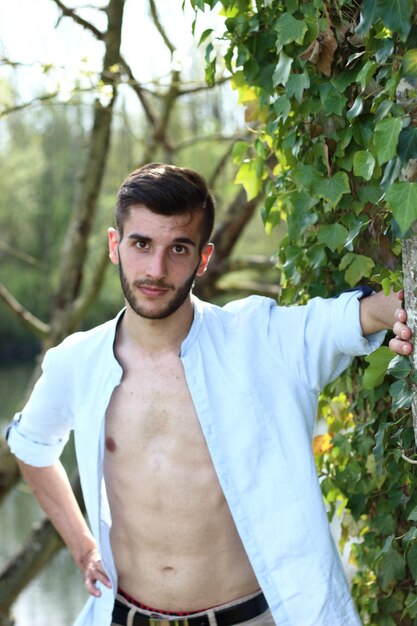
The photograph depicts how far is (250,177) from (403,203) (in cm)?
124


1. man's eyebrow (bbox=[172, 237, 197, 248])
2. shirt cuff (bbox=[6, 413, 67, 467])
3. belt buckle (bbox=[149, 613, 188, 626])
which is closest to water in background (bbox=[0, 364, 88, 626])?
shirt cuff (bbox=[6, 413, 67, 467])

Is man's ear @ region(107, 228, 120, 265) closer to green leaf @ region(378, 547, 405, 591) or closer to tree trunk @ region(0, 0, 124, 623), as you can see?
green leaf @ region(378, 547, 405, 591)

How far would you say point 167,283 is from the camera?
2451 millimetres

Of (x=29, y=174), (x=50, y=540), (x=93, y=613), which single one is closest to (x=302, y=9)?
(x=93, y=613)

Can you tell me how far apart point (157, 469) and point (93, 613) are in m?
0.47

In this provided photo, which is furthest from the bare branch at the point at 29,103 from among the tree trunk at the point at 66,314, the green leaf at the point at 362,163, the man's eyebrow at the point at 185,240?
the green leaf at the point at 362,163

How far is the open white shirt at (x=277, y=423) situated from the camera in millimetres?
2271

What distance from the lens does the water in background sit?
10797mm

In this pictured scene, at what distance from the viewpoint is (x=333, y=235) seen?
7.72 ft

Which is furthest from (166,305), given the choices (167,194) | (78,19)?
(78,19)

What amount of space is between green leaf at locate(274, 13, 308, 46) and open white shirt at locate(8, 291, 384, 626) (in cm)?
58

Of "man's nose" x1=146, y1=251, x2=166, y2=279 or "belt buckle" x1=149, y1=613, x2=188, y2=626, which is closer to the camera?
"man's nose" x1=146, y1=251, x2=166, y2=279

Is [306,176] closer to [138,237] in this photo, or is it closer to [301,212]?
[301,212]

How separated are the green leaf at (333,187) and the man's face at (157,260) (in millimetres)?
351
